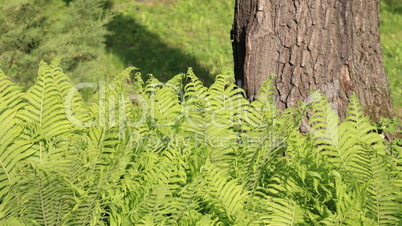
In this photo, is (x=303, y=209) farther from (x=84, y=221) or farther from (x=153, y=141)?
(x=84, y=221)

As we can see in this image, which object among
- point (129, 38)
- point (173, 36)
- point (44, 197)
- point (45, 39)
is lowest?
point (44, 197)

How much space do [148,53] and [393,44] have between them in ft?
14.1

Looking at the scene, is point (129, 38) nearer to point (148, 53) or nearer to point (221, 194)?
point (148, 53)

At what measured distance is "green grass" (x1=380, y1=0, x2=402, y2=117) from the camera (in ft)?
19.9

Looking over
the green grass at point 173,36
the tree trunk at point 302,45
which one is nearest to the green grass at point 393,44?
the tree trunk at point 302,45

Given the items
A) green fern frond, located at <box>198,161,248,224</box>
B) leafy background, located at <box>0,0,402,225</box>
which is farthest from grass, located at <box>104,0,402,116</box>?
green fern frond, located at <box>198,161,248,224</box>

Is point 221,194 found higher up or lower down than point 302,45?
lower down

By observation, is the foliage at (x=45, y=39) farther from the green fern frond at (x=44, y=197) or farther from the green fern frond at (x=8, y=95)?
the green fern frond at (x=44, y=197)

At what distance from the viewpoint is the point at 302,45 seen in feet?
11.9

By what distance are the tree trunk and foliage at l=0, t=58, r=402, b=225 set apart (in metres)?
0.76

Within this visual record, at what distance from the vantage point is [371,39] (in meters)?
3.91

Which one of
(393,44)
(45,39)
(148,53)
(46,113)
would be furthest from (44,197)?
(393,44)

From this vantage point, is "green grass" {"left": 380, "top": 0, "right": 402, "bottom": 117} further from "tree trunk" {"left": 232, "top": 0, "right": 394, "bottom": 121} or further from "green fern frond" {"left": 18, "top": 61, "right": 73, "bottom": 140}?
"green fern frond" {"left": 18, "top": 61, "right": 73, "bottom": 140}

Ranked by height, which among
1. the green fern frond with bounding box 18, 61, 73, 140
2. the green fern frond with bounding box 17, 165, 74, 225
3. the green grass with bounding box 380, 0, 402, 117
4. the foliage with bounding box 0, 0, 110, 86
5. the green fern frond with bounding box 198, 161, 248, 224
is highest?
the green grass with bounding box 380, 0, 402, 117
